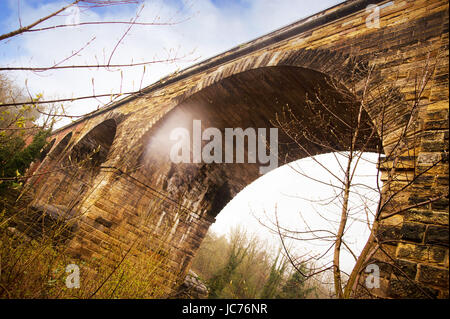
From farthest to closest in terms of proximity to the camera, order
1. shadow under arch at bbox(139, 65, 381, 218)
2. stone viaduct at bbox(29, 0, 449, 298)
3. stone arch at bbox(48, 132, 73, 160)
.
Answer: stone arch at bbox(48, 132, 73, 160), shadow under arch at bbox(139, 65, 381, 218), stone viaduct at bbox(29, 0, 449, 298)

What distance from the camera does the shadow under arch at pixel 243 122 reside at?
13.0 feet

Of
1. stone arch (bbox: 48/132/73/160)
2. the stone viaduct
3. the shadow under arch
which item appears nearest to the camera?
the stone viaduct

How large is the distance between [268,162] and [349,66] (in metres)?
3.81

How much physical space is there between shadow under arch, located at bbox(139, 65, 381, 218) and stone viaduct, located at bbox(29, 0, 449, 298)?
28 mm

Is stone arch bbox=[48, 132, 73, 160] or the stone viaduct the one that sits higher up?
stone arch bbox=[48, 132, 73, 160]

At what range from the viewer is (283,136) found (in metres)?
5.58

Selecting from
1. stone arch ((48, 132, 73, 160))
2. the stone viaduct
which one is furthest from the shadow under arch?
stone arch ((48, 132, 73, 160))

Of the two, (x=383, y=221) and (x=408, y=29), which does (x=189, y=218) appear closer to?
(x=383, y=221)

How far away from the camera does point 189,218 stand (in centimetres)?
636

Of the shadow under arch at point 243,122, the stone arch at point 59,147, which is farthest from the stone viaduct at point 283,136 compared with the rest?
the stone arch at point 59,147

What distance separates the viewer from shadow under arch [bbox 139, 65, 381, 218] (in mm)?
3949

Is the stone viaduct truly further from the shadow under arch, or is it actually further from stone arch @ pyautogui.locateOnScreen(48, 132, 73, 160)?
stone arch @ pyautogui.locateOnScreen(48, 132, 73, 160)

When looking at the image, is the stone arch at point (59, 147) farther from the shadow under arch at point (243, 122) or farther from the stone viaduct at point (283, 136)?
the shadow under arch at point (243, 122)

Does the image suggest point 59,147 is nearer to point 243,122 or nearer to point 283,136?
point 243,122
